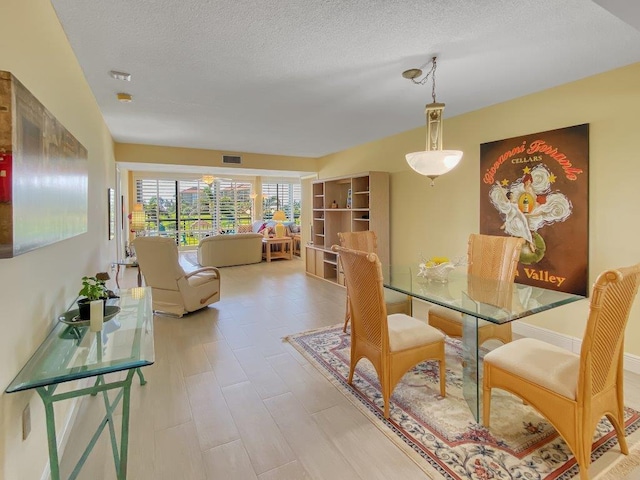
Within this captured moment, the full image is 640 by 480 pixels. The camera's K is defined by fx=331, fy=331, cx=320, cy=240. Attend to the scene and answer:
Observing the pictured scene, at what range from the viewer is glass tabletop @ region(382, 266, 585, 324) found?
201cm

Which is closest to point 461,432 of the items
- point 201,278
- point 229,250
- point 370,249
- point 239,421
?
point 239,421

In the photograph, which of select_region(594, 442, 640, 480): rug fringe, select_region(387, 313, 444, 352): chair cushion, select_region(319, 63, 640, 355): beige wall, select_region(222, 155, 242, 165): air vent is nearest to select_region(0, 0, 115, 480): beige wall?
Answer: select_region(387, 313, 444, 352): chair cushion

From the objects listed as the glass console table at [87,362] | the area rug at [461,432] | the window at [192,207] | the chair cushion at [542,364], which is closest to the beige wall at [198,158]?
the window at [192,207]

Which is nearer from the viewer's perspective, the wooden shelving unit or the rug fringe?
the rug fringe

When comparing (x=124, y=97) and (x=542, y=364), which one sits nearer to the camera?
(x=542, y=364)

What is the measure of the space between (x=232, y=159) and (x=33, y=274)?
17.0 feet

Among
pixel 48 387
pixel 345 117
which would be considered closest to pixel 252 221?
pixel 345 117

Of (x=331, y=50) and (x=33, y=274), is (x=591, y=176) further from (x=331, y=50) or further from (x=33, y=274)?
(x=33, y=274)

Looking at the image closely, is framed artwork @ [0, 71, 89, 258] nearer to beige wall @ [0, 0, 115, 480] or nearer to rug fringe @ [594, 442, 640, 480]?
beige wall @ [0, 0, 115, 480]

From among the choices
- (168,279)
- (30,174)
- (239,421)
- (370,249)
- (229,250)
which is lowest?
(239,421)

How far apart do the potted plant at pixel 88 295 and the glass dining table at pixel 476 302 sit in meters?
2.00

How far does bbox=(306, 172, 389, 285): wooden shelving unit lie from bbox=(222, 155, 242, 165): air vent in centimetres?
158

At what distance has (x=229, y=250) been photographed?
776 cm

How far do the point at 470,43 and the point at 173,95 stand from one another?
8.86ft
